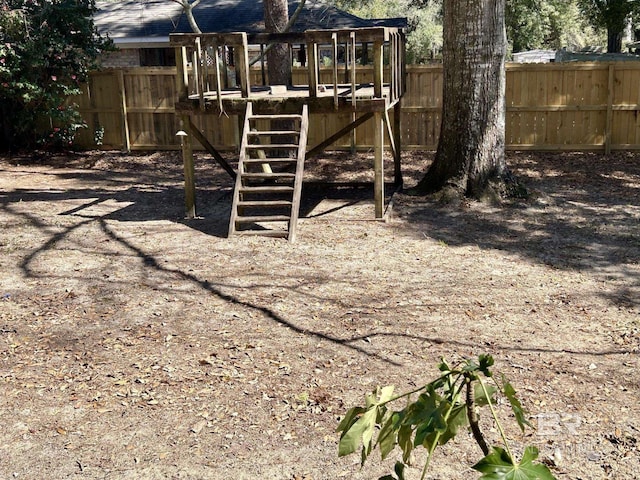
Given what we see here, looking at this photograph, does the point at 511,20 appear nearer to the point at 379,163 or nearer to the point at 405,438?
the point at 379,163

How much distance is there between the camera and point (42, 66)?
587 inches

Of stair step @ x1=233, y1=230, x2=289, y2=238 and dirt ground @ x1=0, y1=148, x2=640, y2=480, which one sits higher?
stair step @ x1=233, y1=230, x2=289, y2=238

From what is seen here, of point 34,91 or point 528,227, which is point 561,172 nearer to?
point 528,227

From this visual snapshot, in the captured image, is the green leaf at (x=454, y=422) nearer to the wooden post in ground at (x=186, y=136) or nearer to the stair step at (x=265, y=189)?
the stair step at (x=265, y=189)

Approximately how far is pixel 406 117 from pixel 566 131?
10.9 ft

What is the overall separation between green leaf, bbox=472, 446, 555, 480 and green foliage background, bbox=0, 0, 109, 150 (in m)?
14.7

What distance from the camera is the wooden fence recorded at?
14.7 meters

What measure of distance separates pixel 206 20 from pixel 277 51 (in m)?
11.7

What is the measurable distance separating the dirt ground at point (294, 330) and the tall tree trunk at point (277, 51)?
13.2 feet

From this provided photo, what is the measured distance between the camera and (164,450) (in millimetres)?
4156

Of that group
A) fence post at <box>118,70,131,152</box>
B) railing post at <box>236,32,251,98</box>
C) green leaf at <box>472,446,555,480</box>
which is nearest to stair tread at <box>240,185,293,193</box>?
railing post at <box>236,32,251,98</box>

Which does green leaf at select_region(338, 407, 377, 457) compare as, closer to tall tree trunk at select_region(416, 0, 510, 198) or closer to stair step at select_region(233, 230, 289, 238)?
stair step at select_region(233, 230, 289, 238)

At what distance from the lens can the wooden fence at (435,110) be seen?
14680 millimetres

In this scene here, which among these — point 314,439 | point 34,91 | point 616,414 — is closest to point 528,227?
point 616,414
